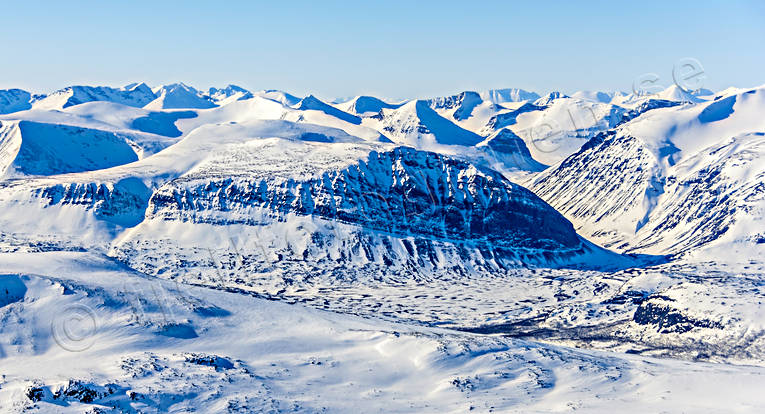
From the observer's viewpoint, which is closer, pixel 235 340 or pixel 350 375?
pixel 350 375

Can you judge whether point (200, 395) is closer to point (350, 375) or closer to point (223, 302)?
point (350, 375)

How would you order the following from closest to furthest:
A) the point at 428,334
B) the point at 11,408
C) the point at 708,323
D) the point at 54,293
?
the point at 11,408
the point at 54,293
the point at 428,334
the point at 708,323

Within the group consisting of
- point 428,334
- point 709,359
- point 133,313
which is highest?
point 133,313

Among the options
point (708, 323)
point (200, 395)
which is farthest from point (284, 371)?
point (708, 323)

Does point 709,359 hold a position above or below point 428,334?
below

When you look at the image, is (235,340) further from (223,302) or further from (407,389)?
(407,389)

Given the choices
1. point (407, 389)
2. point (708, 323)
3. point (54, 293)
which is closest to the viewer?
point (407, 389)
